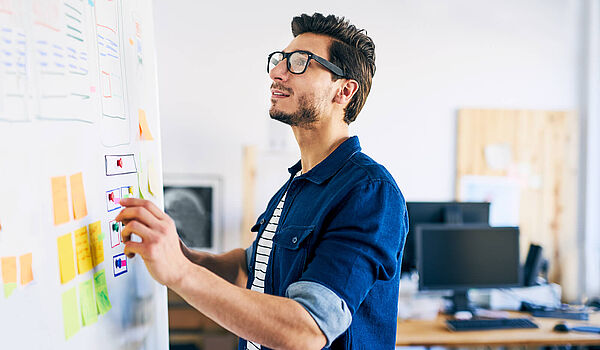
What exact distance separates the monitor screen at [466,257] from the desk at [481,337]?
21cm

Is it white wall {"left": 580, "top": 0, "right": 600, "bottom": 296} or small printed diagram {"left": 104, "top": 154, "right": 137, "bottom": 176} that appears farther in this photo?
white wall {"left": 580, "top": 0, "right": 600, "bottom": 296}

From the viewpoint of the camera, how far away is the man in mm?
864

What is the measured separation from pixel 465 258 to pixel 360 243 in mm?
1805

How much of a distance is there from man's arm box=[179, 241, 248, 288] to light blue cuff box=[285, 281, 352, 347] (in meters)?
0.48

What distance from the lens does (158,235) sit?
83cm

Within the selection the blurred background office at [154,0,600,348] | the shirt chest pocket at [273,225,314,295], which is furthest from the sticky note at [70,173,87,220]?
the blurred background office at [154,0,600,348]

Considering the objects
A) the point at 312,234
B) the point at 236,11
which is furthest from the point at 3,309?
the point at 236,11

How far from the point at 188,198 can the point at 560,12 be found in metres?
2.84

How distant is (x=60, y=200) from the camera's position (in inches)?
29.5

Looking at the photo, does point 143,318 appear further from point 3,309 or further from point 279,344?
point 3,309

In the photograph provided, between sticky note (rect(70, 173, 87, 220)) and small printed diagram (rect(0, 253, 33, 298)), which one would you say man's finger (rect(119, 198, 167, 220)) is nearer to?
sticky note (rect(70, 173, 87, 220))

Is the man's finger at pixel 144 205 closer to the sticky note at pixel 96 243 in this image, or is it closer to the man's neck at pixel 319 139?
the sticky note at pixel 96 243

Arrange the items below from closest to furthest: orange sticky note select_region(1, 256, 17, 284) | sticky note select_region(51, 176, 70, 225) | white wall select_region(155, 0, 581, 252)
A: orange sticky note select_region(1, 256, 17, 284)
sticky note select_region(51, 176, 70, 225)
white wall select_region(155, 0, 581, 252)

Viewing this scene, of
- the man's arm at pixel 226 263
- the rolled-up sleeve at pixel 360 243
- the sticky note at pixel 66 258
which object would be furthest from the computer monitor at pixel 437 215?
the sticky note at pixel 66 258
